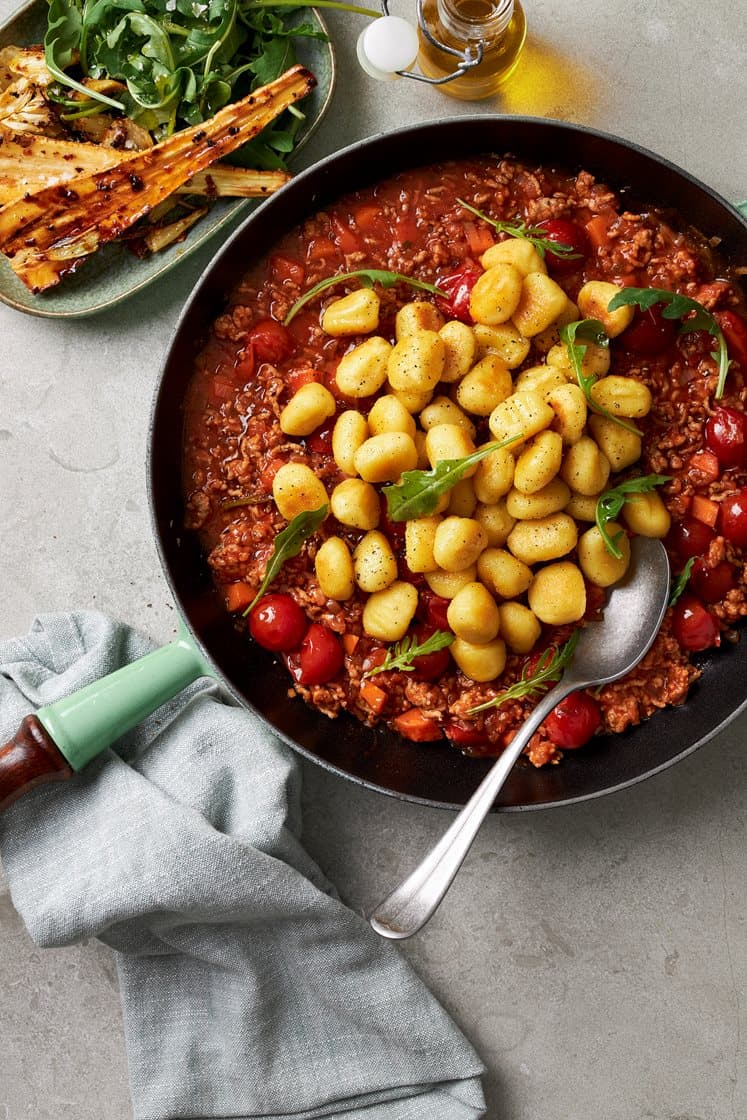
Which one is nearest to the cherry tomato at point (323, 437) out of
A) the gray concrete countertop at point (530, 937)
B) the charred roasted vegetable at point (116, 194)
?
the gray concrete countertop at point (530, 937)

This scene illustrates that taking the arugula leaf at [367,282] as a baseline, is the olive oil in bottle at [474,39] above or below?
above

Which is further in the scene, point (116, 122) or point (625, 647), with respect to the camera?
point (116, 122)

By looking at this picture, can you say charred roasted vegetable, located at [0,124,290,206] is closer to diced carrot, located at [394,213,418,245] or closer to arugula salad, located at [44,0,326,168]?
arugula salad, located at [44,0,326,168]

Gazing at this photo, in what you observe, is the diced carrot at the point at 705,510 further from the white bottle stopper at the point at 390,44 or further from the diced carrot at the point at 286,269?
the white bottle stopper at the point at 390,44

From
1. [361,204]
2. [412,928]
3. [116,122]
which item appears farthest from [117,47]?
[412,928]

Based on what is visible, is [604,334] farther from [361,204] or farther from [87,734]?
[87,734]
